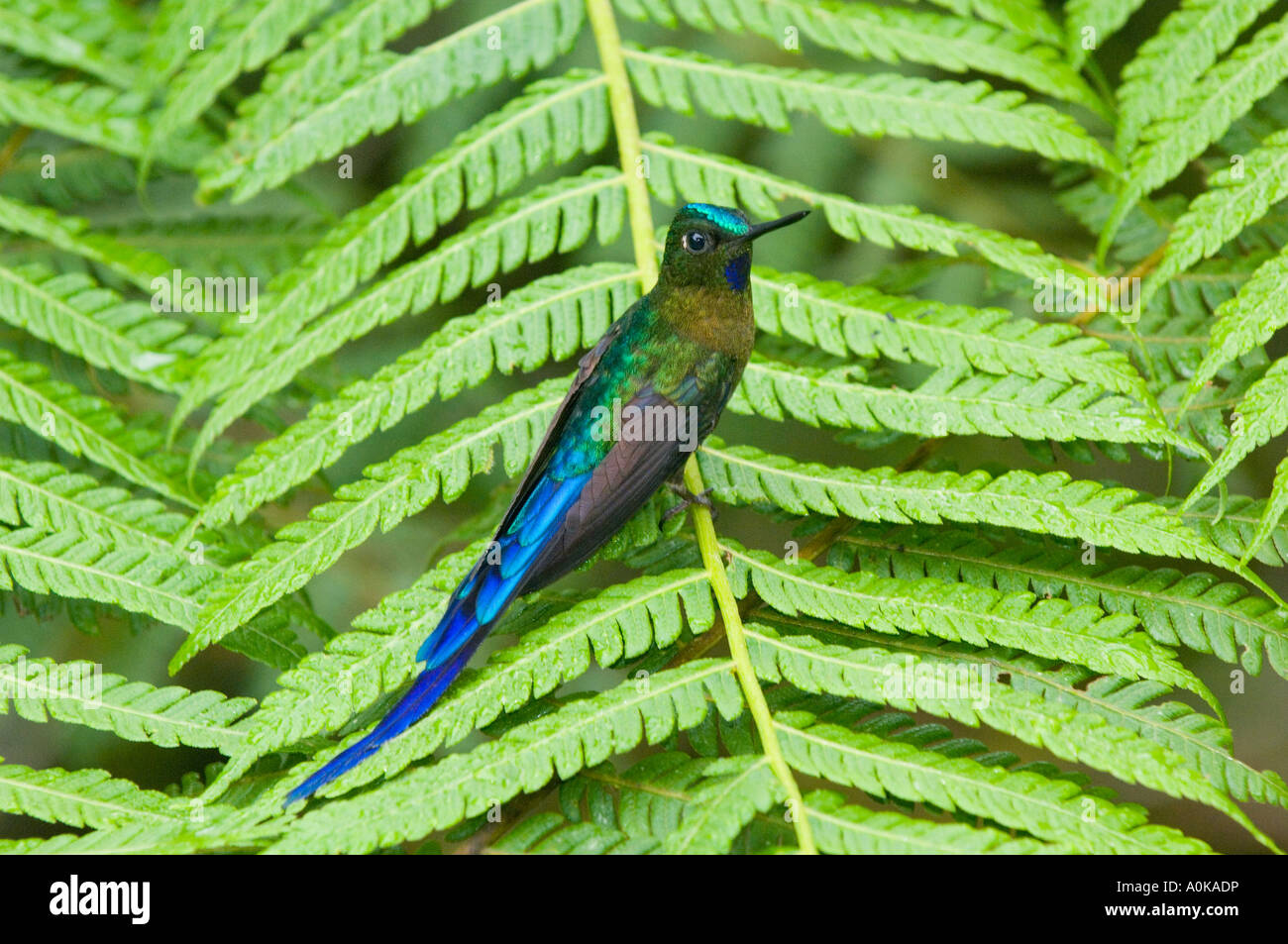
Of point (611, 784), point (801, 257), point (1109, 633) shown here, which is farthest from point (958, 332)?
point (801, 257)

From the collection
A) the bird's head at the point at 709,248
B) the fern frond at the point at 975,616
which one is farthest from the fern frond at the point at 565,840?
the bird's head at the point at 709,248

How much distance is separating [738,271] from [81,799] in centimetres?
168

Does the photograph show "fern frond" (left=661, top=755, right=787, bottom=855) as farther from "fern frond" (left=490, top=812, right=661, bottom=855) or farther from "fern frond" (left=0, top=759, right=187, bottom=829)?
"fern frond" (left=0, top=759, right=187, bottom=829)

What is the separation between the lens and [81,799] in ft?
6.31

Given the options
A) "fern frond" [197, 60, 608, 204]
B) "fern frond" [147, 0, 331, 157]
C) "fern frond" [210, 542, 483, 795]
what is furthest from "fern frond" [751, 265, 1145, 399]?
"fern frond" [147, 0, 331, 157]

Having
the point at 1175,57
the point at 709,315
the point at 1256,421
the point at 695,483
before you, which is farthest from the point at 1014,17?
the point at 695,483

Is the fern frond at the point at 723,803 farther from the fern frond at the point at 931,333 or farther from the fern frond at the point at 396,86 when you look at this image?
the fern frond at the point at 396,86

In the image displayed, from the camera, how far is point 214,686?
387cm

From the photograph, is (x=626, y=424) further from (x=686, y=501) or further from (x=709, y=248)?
(x=709, y=248)

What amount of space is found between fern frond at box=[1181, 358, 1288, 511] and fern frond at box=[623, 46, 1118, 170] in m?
0.75

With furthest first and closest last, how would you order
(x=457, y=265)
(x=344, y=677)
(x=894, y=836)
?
(x=457, y=265), (x=344, y=677), (x=894, y=836)
